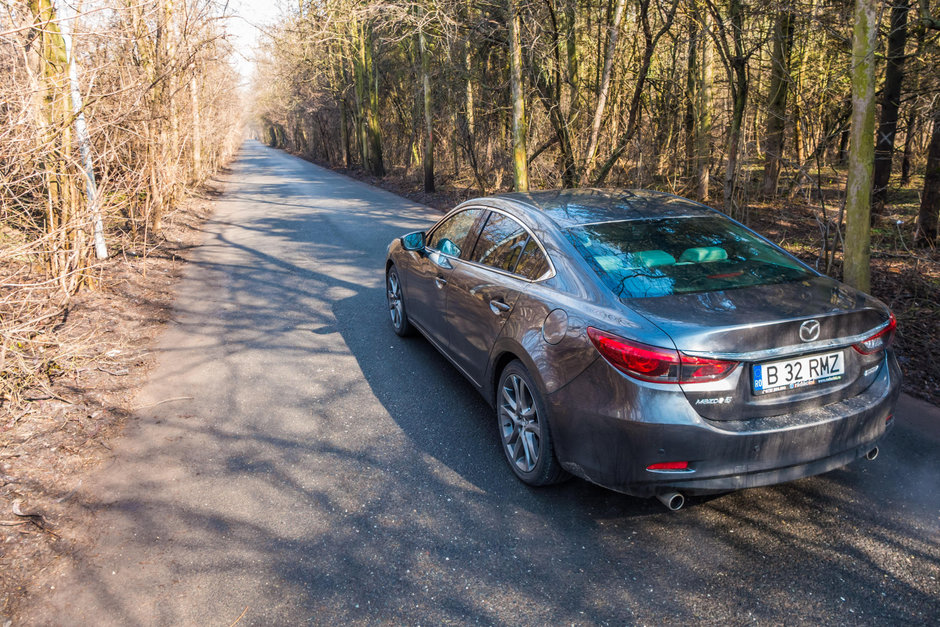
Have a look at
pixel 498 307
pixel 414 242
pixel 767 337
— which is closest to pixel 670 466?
pixel 767 337

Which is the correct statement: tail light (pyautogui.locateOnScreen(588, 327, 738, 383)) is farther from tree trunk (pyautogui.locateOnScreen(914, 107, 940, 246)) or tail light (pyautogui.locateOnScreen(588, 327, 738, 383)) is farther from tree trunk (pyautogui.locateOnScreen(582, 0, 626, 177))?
tree trunk (pyautogui.locateOnScreen(582, 0, 626, 177))

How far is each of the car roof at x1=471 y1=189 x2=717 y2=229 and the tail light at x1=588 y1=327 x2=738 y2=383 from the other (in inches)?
47.6

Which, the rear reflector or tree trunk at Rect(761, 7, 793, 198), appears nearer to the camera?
the rear reflector

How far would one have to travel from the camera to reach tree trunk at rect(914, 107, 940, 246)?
8.76 meters

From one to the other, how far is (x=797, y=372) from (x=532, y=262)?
5.17ft

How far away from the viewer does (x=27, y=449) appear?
422 centimetres

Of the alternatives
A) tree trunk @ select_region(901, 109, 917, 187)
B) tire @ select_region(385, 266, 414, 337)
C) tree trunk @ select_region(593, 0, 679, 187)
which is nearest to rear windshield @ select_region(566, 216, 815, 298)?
tire @ select_region(385, 266, 414, 337)

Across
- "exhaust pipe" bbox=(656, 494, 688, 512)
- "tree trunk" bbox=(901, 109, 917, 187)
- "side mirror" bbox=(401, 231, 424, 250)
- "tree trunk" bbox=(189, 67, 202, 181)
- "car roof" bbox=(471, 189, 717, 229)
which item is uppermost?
"tree trunk" bbox=(189, 67, 202, 181)

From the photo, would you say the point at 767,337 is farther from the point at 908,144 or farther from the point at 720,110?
the point at 720,110

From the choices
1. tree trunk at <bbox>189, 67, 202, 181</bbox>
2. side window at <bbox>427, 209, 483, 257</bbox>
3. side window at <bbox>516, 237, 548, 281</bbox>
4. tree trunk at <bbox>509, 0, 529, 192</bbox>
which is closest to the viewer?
side window at <bbox>516, 237, 548, 281</bbox>

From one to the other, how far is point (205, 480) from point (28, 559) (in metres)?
0.94

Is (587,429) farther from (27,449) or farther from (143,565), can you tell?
(27,449)

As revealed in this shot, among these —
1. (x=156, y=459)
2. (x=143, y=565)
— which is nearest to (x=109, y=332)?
(x=156, y=459)

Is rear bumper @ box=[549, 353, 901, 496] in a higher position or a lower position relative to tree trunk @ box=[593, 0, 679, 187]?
lower
